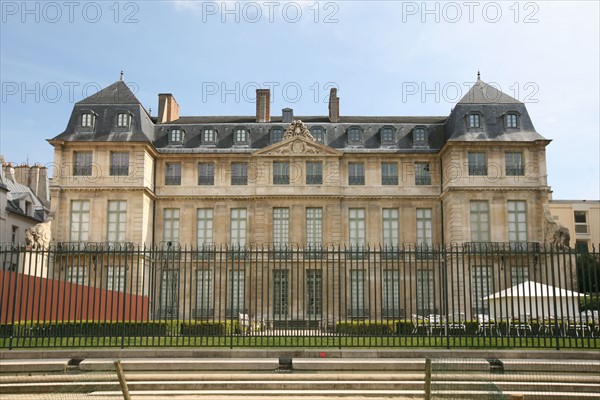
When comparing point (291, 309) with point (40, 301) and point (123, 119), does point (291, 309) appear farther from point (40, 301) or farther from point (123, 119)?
point (123, 119)

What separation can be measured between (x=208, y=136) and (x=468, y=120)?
1298 cm

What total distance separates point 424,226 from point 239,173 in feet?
31.2

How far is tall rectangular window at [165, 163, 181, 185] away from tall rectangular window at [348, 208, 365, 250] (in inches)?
343

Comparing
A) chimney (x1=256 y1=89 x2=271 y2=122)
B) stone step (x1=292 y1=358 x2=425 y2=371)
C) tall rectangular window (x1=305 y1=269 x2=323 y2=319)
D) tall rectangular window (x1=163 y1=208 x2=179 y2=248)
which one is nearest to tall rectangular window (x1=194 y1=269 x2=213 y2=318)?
tall rectangular window (x1=305 y1=269 x2=323 y2=319)

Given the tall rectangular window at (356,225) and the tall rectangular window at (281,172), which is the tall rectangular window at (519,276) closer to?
the tall rectangular window at (356,225)

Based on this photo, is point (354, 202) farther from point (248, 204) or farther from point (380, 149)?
point (248, 204)

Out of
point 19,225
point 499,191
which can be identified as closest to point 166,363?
point 499,191

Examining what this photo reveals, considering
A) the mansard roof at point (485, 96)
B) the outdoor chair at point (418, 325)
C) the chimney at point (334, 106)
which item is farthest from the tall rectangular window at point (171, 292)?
the mansard roof at point (485, 96)

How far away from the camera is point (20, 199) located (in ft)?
124

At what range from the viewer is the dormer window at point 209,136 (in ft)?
115

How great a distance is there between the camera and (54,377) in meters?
11.4

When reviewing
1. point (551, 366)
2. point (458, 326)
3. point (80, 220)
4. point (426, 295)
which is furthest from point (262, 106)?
point (551, 366)

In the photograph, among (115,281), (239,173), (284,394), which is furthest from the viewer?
(239,173)

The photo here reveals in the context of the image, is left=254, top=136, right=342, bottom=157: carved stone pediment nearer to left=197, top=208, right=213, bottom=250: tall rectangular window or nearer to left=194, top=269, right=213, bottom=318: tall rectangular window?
left=197, top=208, right=213, bottom=250: tall rectangular window
